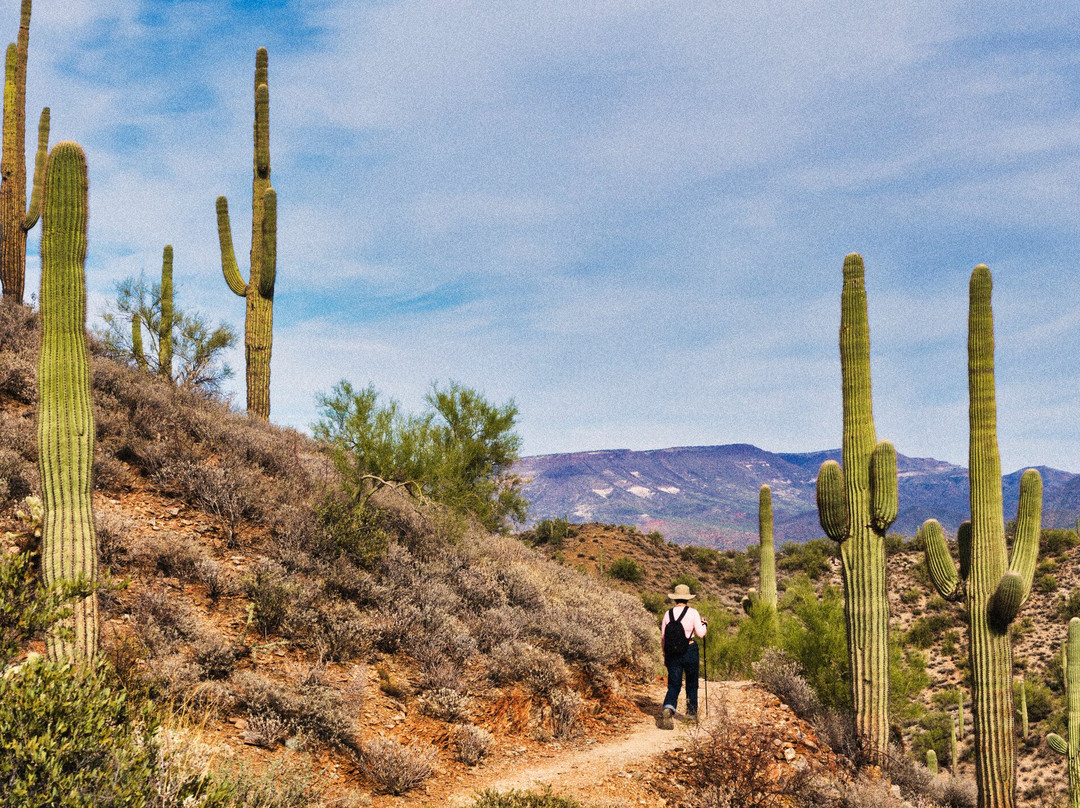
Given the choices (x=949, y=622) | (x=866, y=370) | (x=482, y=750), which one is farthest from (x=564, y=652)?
(x=949, y=622)

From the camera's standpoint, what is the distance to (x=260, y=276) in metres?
16.6

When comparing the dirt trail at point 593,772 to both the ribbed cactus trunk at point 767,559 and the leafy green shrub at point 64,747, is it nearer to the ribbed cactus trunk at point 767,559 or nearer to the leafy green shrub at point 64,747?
the leafy green shrub at point 64,747

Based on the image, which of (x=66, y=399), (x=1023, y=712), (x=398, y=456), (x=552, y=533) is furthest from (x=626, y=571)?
(x=66, y=399)

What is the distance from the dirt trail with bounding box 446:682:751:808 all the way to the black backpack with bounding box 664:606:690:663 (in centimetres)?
98

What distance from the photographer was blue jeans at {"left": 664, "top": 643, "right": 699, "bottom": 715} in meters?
10.2

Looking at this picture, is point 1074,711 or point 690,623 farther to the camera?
point 1074,711

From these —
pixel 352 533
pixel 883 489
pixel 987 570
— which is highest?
pixel 883 489

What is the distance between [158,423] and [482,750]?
830 centimetres

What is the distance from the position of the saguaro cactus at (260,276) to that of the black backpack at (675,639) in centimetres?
1096

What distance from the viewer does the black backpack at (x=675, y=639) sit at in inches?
407

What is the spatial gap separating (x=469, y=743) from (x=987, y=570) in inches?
297

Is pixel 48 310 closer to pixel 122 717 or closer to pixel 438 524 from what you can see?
pixel 122 717

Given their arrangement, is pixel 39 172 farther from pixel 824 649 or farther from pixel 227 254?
pixel 824 649

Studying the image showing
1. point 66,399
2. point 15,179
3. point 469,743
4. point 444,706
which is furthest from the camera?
point 15,179
